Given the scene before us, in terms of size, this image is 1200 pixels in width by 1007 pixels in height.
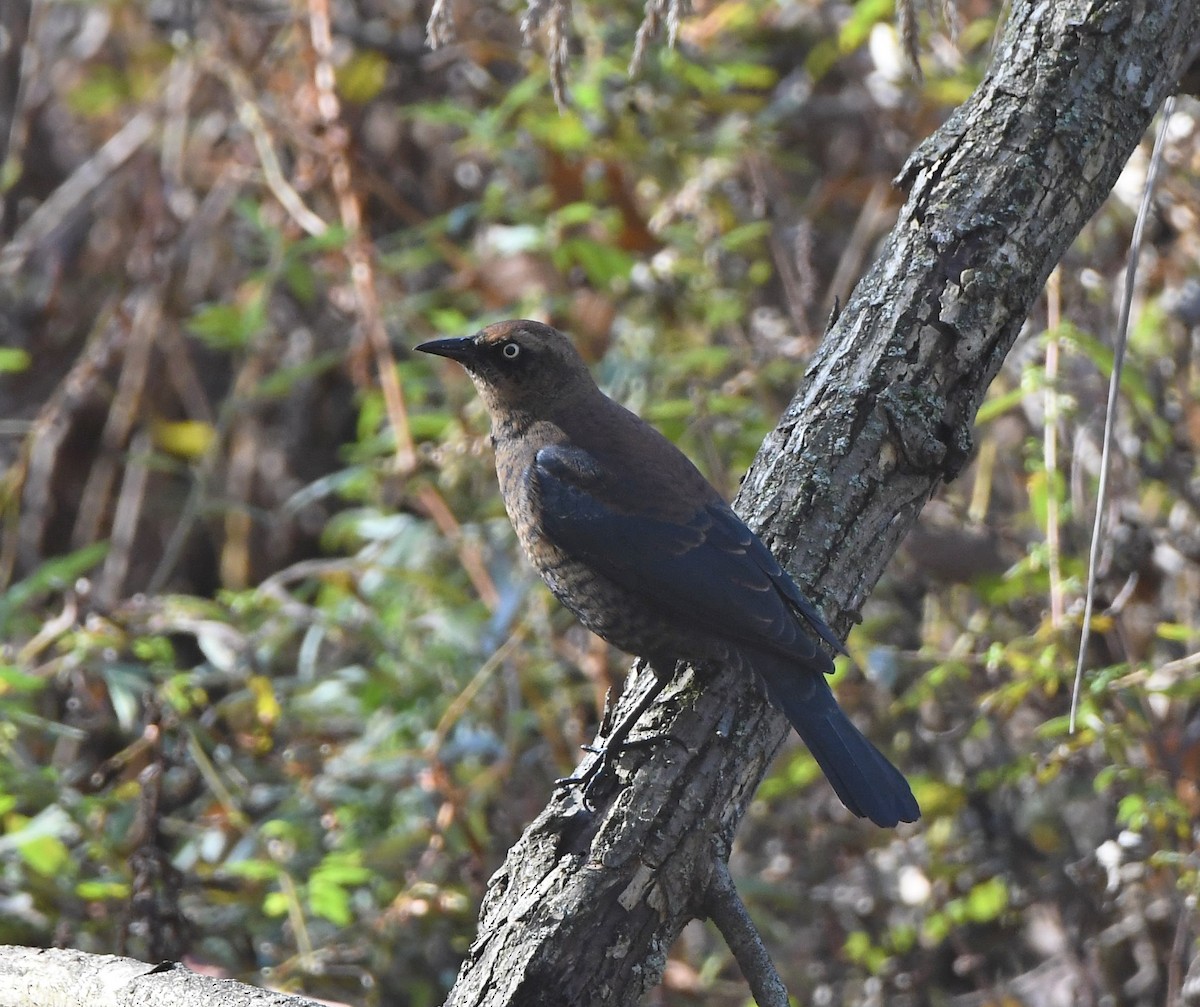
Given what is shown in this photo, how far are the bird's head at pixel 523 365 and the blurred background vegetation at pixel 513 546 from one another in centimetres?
61

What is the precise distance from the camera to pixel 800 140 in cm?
584

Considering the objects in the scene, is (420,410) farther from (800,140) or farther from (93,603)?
(800,140)

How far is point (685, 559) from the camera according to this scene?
310cm

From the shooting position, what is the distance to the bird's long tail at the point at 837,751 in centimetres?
274

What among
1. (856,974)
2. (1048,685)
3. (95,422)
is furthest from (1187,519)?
(95,422)

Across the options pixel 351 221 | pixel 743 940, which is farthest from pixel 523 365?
pixel 743 940

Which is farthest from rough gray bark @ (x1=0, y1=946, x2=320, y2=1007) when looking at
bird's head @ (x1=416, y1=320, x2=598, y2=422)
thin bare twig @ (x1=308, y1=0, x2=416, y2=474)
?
thin bare twig @ (x1=308, y1=0, x2=416, y2=474)

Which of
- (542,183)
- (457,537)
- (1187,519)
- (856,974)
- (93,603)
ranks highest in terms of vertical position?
(542,183)

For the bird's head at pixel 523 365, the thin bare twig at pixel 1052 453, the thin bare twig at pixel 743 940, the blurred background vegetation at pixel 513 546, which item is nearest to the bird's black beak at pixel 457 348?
the bird's head at pixel 523 365

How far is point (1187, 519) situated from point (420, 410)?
104 inches

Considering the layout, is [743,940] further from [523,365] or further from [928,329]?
[523,365]

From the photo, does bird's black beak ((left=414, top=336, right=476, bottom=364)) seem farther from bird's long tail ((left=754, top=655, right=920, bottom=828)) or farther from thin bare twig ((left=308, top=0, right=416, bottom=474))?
bird's long tail ((left=754, top=655, right=920, bottom=828))

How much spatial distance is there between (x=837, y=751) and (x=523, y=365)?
137 centimetres

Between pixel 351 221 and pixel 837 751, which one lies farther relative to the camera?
pixel 351 221
